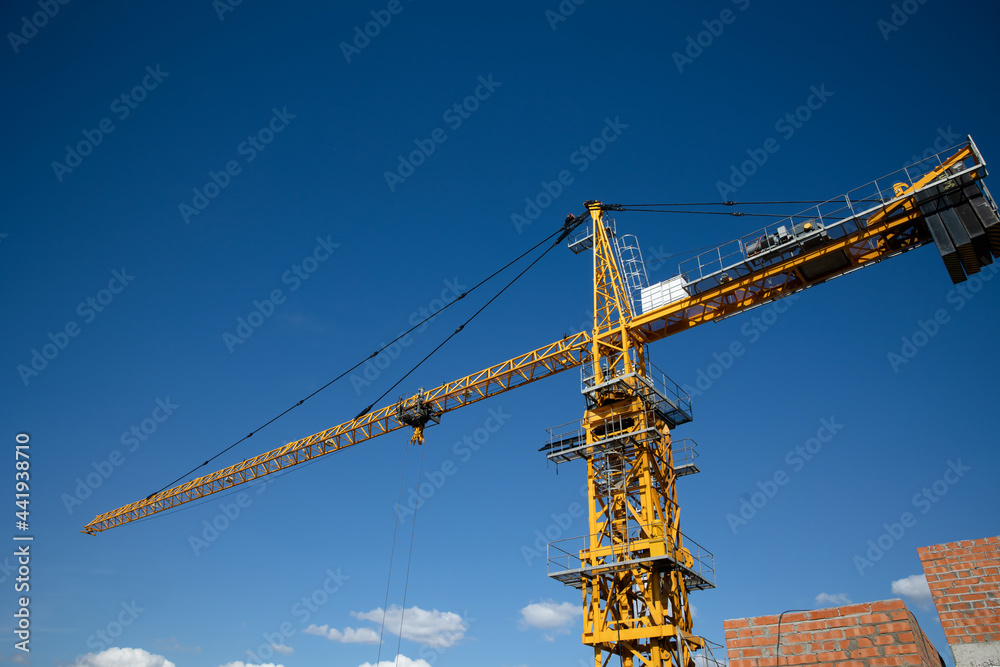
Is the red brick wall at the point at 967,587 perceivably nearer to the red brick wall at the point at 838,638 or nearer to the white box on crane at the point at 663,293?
the red brick wall at the point at 838,638

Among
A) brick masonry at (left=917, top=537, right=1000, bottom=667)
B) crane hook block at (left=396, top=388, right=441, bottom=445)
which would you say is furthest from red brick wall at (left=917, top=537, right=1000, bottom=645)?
crane hook block at (left=396, top=388, right=441, bottom=445)

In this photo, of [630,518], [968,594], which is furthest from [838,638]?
[630,518]

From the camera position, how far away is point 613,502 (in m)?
25.1

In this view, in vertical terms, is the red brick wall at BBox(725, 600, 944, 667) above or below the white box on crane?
below

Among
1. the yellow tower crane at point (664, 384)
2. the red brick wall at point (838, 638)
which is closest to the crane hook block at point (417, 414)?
the yellow tower crane at point (664, 384)

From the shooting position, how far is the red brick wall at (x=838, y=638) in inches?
458

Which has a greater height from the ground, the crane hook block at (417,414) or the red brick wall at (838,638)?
the crane hook block at (417,414)

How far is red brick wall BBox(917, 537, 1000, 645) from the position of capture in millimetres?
12594

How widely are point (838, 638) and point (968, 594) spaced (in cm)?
299

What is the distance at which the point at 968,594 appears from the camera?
42.4 feet

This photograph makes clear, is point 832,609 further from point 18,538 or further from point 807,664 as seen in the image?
point 18,538

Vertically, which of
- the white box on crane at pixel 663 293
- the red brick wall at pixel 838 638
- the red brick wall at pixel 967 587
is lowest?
the red brick wall at pixel 838 638

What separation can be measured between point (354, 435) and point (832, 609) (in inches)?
1234

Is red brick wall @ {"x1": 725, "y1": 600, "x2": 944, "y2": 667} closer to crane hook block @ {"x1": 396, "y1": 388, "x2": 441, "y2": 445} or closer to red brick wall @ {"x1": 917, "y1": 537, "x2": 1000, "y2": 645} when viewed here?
red brick wall @ {"x1": 917, "y1": 537, "x2": 1000, "y2": 645}
